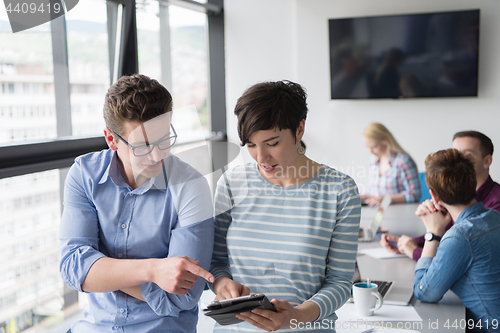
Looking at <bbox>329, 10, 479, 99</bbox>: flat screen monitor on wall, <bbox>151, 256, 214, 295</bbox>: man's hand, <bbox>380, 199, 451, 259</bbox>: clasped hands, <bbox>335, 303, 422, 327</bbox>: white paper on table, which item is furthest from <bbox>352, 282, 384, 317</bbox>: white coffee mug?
<bbox>329, 10, 479, 99</bbox>: flat screen monitor on wall

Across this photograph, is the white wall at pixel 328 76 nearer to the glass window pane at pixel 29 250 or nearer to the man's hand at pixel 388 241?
the man's hand at pixel 388 241

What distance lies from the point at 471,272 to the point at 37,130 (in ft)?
7.31

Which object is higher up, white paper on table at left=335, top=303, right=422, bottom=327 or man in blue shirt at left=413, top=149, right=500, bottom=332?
man in blue shirt at left=413, top=149, right=500, bottom=332

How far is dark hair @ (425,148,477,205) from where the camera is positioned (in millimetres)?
1701

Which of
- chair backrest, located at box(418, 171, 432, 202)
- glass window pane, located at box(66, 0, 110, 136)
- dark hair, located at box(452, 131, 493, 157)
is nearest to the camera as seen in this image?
dark hair, located at box(452, 131, 493, 157)

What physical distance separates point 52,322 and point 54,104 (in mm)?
1264

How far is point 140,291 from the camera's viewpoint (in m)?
1.14

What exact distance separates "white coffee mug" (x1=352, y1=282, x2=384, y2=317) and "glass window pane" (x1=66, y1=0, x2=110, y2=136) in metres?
1.88

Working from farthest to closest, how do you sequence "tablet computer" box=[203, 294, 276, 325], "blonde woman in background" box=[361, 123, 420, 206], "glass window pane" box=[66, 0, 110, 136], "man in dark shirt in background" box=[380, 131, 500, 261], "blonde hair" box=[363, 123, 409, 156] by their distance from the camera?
"blonde hair" box=[363, 123, 409, 156] → "blonde woman in background" box=[361, 123, 420, 206] → "glass window pane" box=[66, 0, 110, 136] → "man in dark shirt in background" box=[380, 131, 500, 261] → "tablet computer" box=[203, 294, 276, 325]

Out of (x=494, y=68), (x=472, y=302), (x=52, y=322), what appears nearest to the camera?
(x=472, y=302)

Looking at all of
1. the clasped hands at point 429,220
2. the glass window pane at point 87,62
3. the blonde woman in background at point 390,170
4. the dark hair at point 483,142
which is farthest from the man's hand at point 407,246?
the glass window pane at point 87,62

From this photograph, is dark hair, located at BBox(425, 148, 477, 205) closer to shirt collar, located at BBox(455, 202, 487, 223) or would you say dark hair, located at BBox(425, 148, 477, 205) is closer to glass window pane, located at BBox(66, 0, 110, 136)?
shirt collar, located at BBox(455, 202, 487, 223)

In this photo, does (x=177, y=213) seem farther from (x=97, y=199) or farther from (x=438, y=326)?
(x=438, y=326)

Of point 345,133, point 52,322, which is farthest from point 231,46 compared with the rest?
point 52,322
